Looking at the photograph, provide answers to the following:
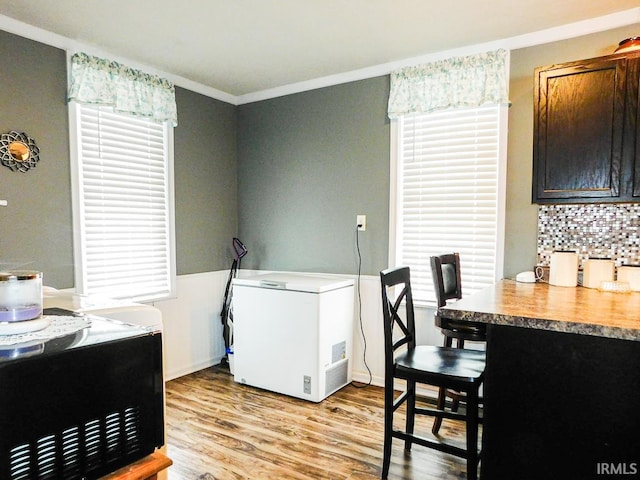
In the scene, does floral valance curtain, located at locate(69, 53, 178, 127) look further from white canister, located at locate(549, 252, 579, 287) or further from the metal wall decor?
white canister, located at locate(549, 252, 579, 287)

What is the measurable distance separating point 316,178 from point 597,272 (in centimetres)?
218

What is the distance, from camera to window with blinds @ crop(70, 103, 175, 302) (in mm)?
2859

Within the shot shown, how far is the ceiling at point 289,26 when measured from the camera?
7.55 ft

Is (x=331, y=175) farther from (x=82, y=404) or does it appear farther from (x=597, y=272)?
(x=82, y=404)

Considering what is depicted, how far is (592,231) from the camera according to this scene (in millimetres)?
2500

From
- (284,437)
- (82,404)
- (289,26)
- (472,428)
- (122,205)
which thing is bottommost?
(284,437)

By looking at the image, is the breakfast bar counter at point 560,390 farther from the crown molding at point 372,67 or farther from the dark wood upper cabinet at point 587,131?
the crown molding at point 372,67

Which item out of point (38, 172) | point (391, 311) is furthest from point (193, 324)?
point (391, 311)

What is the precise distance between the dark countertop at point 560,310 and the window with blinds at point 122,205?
249cm

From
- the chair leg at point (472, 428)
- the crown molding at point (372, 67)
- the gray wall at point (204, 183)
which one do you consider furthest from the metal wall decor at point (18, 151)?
the chair leg at point (472, 428)

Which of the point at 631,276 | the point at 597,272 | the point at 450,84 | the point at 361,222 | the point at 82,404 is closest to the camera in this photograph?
the point at 82,404

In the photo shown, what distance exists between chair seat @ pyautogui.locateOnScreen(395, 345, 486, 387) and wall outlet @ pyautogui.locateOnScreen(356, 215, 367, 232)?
1.36 m

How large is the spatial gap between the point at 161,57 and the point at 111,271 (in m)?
1.64

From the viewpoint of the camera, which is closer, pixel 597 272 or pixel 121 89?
pixel 597 272
